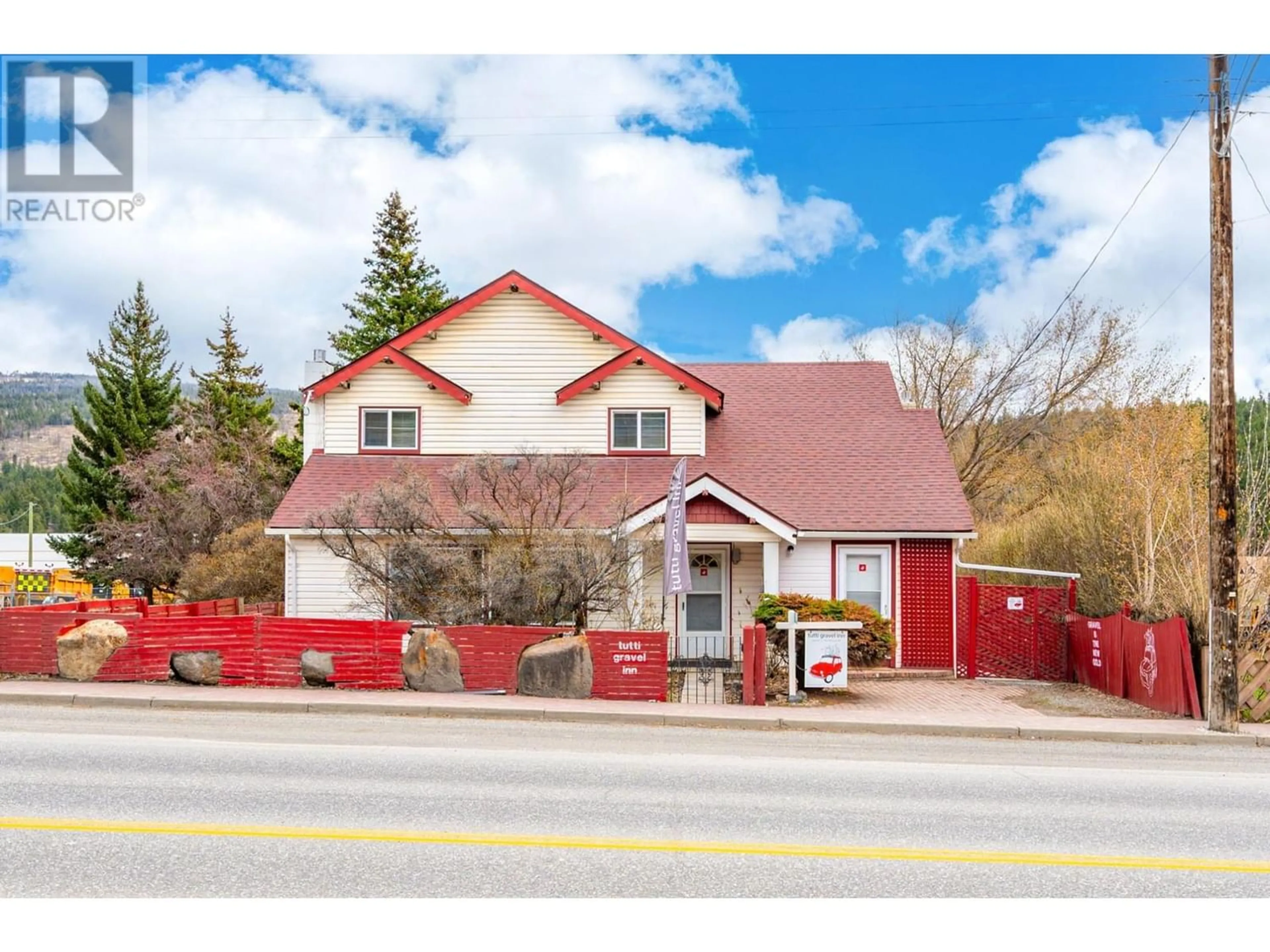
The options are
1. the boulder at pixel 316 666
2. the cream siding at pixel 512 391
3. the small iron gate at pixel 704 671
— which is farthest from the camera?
the cream siding at pixel 512 391

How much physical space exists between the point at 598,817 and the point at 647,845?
38.4 inches

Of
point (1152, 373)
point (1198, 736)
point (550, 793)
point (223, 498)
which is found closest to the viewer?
point (550, 793)

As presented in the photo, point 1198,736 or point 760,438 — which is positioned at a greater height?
point 760,438

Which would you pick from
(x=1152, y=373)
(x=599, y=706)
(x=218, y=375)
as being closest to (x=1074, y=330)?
(x=1152, y=373)

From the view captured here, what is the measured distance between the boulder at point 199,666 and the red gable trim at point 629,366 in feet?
31.7

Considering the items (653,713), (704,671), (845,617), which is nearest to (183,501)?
(704,671)

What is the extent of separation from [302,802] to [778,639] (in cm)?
1016

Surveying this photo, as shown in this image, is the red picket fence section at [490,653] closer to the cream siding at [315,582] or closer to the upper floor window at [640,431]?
the cream siding at [315,582]

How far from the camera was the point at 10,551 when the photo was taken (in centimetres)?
9144

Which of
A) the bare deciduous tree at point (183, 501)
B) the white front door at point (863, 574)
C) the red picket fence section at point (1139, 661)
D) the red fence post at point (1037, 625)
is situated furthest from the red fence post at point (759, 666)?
the bare deciduous tree at point (183, 501)

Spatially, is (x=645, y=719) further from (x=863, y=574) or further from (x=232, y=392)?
(x=232, y=392)

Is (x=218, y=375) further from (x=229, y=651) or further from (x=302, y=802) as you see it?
(x=302, y=802)

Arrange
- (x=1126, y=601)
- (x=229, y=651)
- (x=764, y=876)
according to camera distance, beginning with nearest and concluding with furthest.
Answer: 1. (x=764, y=876)
2. (x=229, y=651)
3. (x=1126, y=601)

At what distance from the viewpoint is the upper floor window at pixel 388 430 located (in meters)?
25.0
